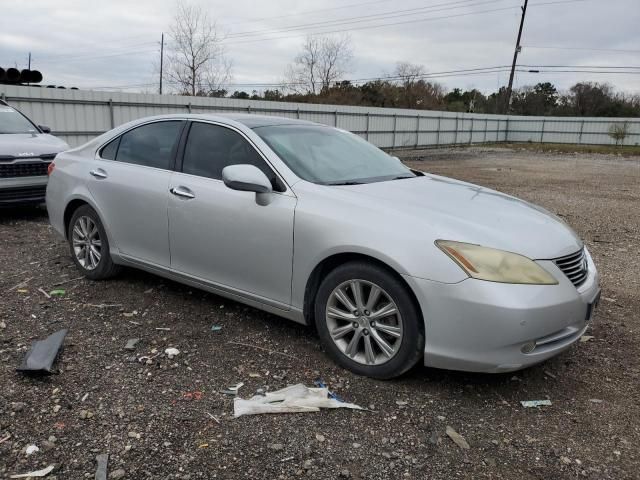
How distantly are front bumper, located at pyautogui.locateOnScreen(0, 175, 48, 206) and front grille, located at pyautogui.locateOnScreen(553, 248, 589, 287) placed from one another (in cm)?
727

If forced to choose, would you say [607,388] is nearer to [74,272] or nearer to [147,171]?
[147,171]

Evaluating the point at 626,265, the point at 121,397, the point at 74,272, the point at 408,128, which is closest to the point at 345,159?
the point at 121,397

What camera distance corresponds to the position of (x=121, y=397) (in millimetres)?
3059

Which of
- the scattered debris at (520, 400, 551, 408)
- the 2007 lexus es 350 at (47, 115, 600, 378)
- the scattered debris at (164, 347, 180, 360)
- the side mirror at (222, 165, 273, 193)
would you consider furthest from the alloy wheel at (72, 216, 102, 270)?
the scattered debris at (520, 400, 551, 408)

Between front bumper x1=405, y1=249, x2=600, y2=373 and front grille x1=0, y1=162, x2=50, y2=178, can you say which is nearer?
front bumper x1=405, y1=249, x2=600, y2=373

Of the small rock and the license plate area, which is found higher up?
the license plate area

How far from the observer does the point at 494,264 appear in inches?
113

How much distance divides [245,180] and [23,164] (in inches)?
223

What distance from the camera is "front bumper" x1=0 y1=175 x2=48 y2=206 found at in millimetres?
7520

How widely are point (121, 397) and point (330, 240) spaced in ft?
4.93

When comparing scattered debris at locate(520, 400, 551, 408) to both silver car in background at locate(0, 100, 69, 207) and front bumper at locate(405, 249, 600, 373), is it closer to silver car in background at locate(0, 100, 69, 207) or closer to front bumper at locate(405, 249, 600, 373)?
front bumper at locate(405, 249, 600, 373)

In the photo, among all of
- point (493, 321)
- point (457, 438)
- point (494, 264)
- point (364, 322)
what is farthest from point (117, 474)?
point (494, 264)

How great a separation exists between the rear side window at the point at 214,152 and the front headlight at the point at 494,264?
4.78ft

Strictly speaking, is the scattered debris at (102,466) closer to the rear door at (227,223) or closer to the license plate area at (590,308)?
the rear door at (227,223)
